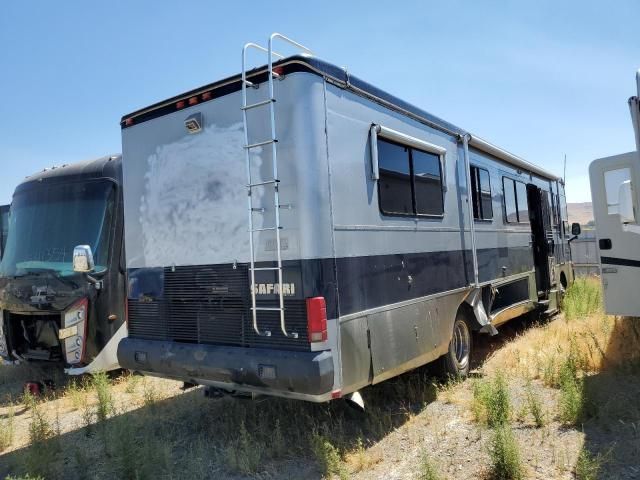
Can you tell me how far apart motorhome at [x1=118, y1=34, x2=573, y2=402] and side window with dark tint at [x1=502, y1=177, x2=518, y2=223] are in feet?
Result: 7.42

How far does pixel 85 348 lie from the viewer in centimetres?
618

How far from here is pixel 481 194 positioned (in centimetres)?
665

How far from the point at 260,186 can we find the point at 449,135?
2.84 m

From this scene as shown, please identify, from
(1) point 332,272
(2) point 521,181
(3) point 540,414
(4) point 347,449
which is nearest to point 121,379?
(4) point 347,449

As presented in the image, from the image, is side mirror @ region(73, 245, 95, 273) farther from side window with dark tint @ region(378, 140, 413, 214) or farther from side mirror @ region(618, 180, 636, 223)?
side mirror @ region(618, 180, 636, 223)

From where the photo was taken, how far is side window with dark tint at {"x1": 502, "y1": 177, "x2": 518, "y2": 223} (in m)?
7.59

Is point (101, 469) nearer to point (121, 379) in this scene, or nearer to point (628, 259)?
point (121, 379)

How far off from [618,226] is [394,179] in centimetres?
264

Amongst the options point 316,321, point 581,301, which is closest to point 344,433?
point 316,321

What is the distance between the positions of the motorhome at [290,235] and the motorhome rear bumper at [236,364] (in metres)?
0.01

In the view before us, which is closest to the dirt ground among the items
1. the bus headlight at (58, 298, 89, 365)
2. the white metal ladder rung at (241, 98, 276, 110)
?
the bus headlight at (58, 298, 89, 365)

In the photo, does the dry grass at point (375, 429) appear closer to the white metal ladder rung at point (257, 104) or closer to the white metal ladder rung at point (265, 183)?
the white metal ladder rung at point (265, 183)

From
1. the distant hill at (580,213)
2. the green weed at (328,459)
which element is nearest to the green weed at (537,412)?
the green weed at (328,459)

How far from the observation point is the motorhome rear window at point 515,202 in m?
7.63
